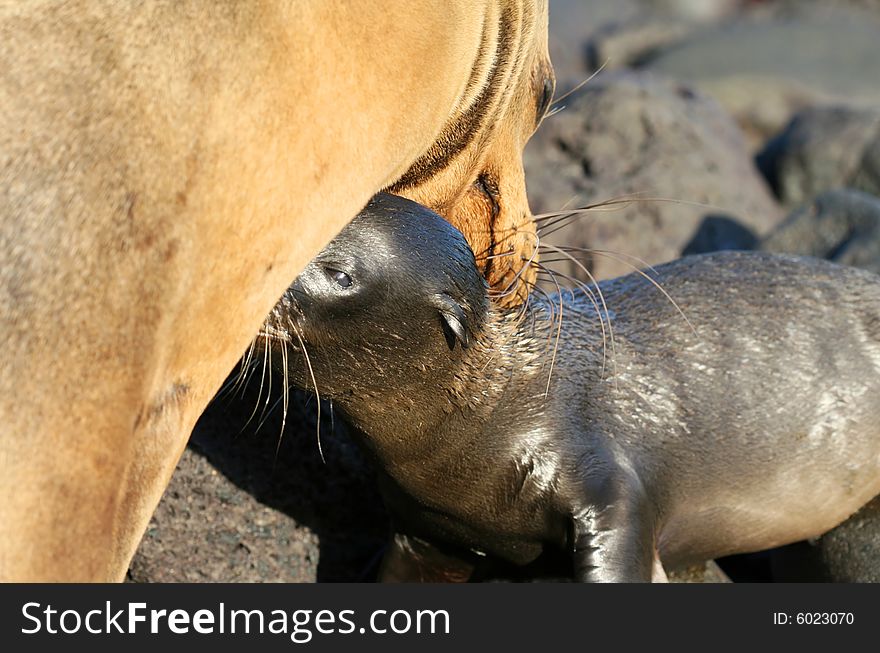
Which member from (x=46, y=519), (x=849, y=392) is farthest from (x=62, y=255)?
(x=849, y=392)

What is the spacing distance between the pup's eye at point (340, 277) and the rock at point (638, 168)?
9.24 ft

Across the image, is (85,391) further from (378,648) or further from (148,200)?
(378,648)

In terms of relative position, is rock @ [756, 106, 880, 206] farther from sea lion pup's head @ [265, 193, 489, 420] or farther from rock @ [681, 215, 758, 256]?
sea lion pup's head @ [265, 193, 489, 420]

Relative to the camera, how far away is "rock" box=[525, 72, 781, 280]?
19.2ft

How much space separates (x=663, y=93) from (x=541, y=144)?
814 millimetres

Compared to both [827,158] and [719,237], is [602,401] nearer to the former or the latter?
[719,237]

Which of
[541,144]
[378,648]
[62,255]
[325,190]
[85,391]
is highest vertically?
[541,144]

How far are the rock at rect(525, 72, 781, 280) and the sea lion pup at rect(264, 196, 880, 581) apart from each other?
1609 millimetres

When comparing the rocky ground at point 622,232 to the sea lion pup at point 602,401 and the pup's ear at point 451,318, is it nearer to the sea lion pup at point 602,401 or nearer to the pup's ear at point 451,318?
the sea lion pup at point 602,401

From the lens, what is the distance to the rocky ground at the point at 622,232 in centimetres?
369

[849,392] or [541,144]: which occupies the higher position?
[541,144]

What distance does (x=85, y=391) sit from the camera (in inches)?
65.2

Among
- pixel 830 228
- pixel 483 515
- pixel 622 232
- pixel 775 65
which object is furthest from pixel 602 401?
pixel 775 65

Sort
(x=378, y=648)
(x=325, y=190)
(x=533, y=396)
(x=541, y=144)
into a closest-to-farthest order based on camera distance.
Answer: (x=325, y=190) → (x=378, y=648) → (x=533, y=396) → (x=541, y=144)
